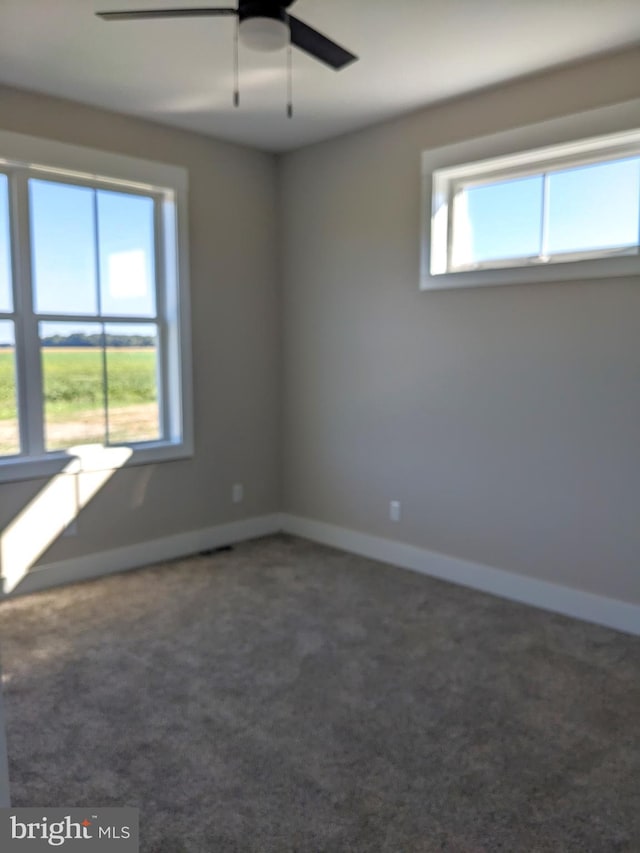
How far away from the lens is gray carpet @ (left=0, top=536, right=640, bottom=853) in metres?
1.88

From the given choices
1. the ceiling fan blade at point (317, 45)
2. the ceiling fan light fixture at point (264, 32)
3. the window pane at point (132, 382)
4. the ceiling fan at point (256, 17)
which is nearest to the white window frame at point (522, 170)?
the ceiling fan blade at point (317, 45)

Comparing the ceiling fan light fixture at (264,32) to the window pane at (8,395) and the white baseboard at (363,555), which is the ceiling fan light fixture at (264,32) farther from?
the white baseboard at (363,555)

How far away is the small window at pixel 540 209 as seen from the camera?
10.2 feet

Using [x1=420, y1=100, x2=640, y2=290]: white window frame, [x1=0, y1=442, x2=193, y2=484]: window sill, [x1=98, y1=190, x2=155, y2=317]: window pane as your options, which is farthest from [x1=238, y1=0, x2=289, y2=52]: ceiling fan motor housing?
[x1=0, y1=442, x2=193, y2=484]: window sill

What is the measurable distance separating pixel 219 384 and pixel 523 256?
2102mm

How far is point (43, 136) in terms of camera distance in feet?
11.4

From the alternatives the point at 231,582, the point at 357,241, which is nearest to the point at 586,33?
the point at 357,241

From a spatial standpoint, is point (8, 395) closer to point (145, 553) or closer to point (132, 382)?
point (132, 382)

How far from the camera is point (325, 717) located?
240cm

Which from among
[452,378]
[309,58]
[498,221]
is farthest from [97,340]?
[498,221]

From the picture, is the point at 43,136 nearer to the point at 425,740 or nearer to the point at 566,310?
the point at 566,310

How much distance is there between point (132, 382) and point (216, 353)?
0.62 meters

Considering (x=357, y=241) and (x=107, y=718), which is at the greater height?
(x=357, y=241)

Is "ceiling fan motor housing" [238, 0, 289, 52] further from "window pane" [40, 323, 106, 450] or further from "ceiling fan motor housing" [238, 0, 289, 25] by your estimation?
"window pane" [40, 323, 106, 450]
